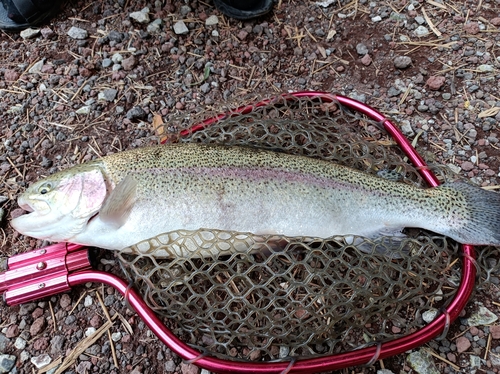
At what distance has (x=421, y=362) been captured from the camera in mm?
2172

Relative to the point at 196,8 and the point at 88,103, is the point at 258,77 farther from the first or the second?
the point at 88,103

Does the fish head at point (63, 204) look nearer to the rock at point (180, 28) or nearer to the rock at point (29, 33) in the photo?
the rock at point (180, 28)

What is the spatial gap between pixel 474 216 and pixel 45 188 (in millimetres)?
2310

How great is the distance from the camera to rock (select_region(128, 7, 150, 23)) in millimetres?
3432

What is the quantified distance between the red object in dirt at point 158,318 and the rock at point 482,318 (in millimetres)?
195

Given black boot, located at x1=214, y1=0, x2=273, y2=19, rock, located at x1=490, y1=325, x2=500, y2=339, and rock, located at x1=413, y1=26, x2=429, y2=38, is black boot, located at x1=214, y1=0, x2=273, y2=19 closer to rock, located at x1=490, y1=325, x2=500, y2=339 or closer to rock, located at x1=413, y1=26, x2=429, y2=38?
rock, located at x1=413, y1=26, x2=429, y2=38

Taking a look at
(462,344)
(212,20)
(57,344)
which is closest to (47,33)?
(212,20)

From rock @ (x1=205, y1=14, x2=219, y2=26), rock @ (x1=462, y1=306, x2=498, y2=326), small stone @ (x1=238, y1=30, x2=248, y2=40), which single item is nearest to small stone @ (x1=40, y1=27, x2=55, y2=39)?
rock @ (x1=205, y1=14, x2=219, y2=26)

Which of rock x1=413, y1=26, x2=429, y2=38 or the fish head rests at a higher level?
the fish head

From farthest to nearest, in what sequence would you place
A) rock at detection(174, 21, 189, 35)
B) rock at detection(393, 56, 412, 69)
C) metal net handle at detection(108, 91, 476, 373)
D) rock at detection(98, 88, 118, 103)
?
rock at detection(174, 21, 189, 35) < rock at detection(393, 56, 412, 69) < rock at detection(98, 88, 118, 103) < metal net handle at detection(108, 91, 476, 373)

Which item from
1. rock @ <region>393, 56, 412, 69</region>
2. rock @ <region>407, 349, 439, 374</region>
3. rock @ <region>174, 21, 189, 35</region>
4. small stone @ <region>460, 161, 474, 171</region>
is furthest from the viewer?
rock @ <region>174, 21, 189, 35</region>

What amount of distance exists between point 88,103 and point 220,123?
1117mm

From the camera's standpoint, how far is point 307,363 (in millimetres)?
1948

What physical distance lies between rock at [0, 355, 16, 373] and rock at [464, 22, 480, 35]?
12.5 ft
